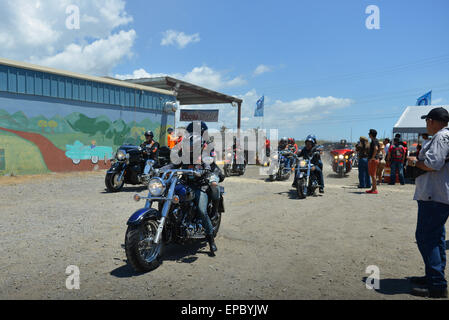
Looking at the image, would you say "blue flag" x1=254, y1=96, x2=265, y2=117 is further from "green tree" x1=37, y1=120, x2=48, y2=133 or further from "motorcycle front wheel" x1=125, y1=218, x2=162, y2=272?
"motorcycle front wheel" x1=125, y1=218, x2=162, y2=272

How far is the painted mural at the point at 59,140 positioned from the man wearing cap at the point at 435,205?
14935mm

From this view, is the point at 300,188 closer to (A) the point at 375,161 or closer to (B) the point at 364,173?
(A) the point at 375,161

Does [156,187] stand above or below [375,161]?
below

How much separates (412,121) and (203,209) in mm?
18285

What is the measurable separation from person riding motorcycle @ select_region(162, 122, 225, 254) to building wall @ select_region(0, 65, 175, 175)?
39.1ft

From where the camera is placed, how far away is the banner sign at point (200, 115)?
2612cm

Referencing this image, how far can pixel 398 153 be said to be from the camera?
13.3 m

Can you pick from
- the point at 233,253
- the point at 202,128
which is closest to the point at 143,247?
the point at 233,253

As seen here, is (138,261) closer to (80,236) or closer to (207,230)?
(207,230)

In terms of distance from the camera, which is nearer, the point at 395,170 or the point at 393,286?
the point at 393,286

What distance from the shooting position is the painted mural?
45.9 ft

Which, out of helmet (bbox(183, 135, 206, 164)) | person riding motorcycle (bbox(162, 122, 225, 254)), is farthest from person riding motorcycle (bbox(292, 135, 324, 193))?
helmet (bbox(183, 135, 206, 164))

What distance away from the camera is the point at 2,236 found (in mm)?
5801
